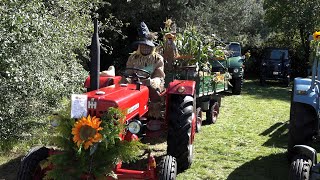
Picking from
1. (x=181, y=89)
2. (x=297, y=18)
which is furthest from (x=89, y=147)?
(x=297, y=18)

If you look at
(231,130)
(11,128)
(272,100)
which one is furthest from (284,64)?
(11,128)

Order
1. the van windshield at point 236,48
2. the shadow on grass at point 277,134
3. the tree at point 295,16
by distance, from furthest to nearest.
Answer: the tree at point 295,16
the van windshield at point 236,48
the shadow on grass at point 277,134

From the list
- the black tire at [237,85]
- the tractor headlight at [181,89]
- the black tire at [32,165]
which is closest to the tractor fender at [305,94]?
the tractor headlight at [181,89]

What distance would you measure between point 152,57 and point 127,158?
2535mm

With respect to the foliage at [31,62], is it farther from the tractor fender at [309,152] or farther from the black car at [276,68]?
the black car at [276,68]

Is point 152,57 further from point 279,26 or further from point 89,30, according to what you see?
point 279,26

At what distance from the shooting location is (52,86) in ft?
20.6

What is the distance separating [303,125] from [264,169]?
81cm

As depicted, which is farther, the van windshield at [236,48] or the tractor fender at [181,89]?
the van windshield at [236,48]

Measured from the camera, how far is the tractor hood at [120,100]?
3973 mm

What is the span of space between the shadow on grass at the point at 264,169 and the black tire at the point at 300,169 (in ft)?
3.40

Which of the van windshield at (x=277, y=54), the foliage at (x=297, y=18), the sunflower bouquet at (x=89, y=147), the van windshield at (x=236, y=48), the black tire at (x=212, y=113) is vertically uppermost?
the foliage at (x=297, y=18)

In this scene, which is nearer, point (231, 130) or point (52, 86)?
point (52, 86)

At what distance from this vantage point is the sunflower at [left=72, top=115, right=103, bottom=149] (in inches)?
141
